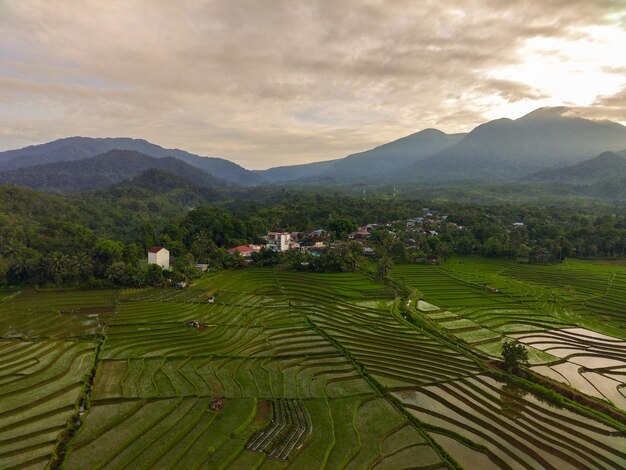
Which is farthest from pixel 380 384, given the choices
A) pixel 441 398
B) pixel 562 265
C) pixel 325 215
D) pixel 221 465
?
pixel 325 215

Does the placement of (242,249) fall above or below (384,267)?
above

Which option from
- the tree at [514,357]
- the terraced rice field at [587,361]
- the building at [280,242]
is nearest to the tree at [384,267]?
the terraced rice field at [587,361]

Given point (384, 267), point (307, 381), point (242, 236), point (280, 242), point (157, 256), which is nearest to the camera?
point (307, 381)

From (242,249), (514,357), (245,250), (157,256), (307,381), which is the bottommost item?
(307,381)

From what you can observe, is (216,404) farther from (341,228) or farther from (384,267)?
(341,228)

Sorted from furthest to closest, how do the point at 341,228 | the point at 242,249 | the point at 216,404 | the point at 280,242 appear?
1. the point at 341,228
2. the point at 280,242
3. the point at 242,249
4. the point at 216,404

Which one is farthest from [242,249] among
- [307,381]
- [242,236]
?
[307,381]

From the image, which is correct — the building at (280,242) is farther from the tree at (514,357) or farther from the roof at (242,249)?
the tree at (514,357)

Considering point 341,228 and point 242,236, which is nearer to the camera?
point 242,236

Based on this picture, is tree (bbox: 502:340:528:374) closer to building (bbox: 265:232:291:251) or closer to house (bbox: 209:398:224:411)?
house (bbox: 209:398:224:411)
